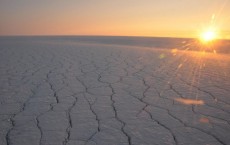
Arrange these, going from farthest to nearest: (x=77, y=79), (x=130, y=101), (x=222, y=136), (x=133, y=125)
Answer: (x=77, y=79) < (x=130, y=101) < (x=133, y=125) < (x=222, y=136)

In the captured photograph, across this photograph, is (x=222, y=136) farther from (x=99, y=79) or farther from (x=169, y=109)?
(x=99, y=79)

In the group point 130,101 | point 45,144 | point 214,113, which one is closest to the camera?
point 45,144

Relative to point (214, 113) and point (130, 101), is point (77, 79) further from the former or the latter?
point (214, 113)

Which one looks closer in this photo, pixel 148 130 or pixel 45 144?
pixel 45 144

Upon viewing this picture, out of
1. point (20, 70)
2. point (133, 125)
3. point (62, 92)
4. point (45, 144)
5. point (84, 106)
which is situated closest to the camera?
point (45, 144)

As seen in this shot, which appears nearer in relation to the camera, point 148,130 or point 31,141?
point 31,141

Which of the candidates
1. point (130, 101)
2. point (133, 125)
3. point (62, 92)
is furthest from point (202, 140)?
point (62, 92)

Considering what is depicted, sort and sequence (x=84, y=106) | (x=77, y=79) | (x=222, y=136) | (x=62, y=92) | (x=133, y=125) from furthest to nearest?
(x=77, y=79)
(x=62, y=92)
(x=84, y=106)
(x=133, y=125)
(x=222, y=136)

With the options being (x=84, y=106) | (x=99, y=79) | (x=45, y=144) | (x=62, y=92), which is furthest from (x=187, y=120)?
(x=99, y=79)
